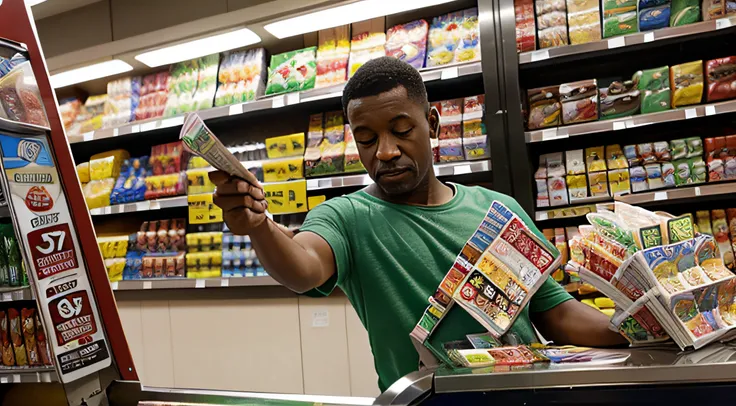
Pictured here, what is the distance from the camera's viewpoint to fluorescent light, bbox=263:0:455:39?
9.42 feet

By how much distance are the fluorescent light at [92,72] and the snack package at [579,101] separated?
9.81 ft

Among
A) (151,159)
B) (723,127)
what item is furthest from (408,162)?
(151,159)

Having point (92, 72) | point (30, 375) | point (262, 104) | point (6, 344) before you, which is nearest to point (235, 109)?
point (262, 104)

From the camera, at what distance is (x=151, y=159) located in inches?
144

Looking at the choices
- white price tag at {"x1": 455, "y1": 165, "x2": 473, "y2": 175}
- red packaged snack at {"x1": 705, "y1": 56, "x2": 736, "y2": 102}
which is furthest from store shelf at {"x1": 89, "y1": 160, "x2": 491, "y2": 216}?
red packaged snack at {"x1": 705, "y1": 56, "x2": 736, "y2": 102}

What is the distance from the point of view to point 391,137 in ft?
3.59

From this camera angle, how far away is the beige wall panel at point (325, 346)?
10.0ft

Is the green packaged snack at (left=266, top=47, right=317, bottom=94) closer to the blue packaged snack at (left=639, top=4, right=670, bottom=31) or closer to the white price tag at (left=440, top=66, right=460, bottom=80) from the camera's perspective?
the white price tag at (left=440, top=66, right=460, bottom=80)

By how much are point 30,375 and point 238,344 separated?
1810mm

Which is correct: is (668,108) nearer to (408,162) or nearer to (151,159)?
(408,162)

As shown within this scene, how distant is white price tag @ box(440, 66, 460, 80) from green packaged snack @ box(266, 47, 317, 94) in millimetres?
871

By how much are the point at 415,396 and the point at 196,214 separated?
2910 millimetres

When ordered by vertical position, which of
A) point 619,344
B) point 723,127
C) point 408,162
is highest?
point 723,127

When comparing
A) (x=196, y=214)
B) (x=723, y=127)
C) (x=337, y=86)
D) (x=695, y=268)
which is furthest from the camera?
(x=196, y=214)
